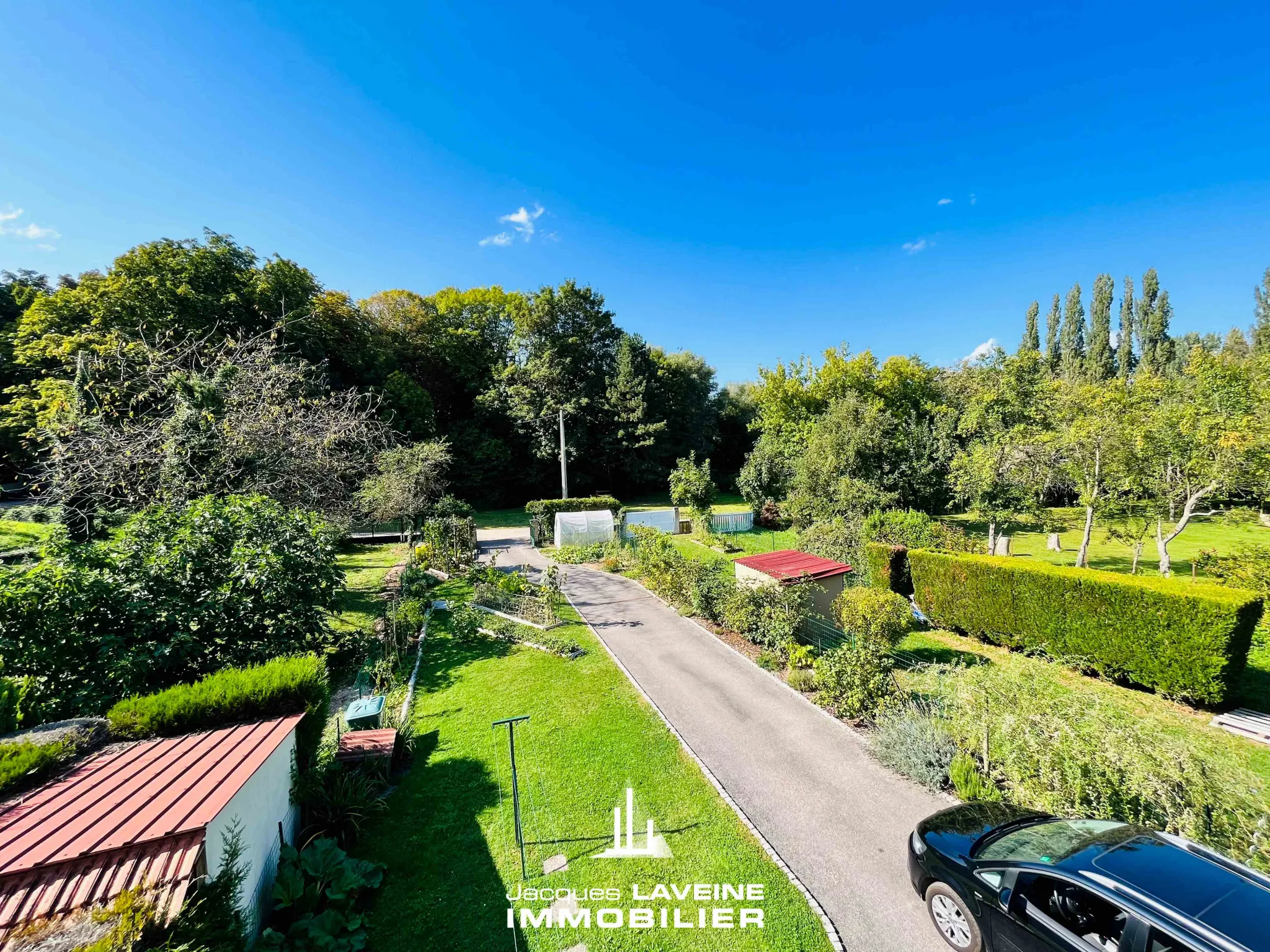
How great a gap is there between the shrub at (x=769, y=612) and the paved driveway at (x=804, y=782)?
755mm

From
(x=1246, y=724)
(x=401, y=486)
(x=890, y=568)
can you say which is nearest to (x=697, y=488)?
(x=890, y=568)

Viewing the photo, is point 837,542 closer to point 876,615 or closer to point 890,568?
point 890,568

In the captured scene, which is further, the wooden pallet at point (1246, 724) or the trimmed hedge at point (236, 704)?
the wooden pallet at point (1246, 724)

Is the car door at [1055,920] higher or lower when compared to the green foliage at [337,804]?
higher

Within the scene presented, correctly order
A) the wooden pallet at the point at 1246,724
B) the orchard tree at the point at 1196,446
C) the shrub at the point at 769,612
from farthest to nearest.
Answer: the orchard tree at the point at 1196,446, the shrub at the point at 769,612, the wooden pallet at the point at 1246,724

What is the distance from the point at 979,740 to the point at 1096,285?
6845cm

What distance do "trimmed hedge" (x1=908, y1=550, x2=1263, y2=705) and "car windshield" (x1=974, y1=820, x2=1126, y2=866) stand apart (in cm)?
710

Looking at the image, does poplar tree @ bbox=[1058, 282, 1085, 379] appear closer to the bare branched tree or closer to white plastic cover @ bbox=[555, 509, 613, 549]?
white plastic cover @ bbox=[555, 509, 613, 549]

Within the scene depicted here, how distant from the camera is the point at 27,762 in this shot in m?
4.28

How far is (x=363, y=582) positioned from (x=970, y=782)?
18.8 m

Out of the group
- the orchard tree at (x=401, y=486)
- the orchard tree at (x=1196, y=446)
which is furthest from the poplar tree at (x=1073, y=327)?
the orchard tree at (x=401, y=486)

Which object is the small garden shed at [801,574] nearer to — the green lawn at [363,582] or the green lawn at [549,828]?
the green lawn at [549,828]

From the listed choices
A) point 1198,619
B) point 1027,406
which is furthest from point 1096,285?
point 1198,619

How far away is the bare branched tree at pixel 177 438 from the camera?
11.0 meters
